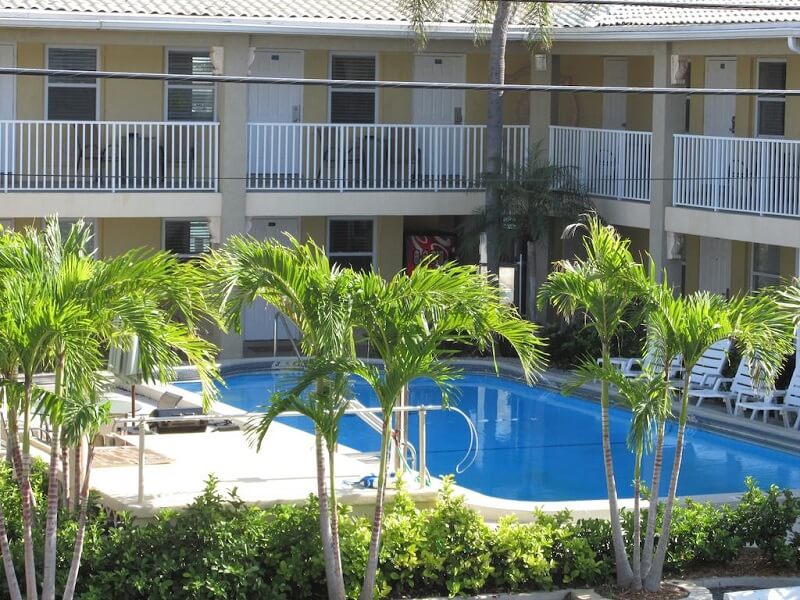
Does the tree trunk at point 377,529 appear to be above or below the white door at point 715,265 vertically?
below

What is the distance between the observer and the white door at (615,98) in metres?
27.5

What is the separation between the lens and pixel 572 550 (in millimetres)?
11992

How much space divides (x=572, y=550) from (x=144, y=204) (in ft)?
42.9

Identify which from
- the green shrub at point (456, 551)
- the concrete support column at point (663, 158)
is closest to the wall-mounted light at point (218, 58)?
the concrete support column at point (663, 158)

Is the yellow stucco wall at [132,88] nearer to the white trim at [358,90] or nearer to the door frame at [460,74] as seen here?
the white trim at [358,90]

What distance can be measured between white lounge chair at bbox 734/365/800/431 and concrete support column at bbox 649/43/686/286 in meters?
3.73

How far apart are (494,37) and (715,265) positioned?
5344mm

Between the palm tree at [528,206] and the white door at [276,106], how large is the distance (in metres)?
3.39

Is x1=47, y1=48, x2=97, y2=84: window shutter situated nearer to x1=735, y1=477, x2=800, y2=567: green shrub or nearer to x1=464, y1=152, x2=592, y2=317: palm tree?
x1=464, y1=152, x2=592, y2=317: palm tree

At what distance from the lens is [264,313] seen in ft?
87.6

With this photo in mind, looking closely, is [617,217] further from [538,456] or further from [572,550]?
[572,550]

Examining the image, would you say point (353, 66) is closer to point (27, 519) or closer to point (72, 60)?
point (72, 60)

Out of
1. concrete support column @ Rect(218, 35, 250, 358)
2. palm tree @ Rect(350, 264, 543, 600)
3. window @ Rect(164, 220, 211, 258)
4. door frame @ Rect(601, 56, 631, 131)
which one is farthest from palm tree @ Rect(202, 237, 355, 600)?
door frame @ Rect(601, 56, 631, 131)

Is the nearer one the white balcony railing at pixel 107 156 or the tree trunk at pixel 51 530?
the tree trunk at pixel 51 530
